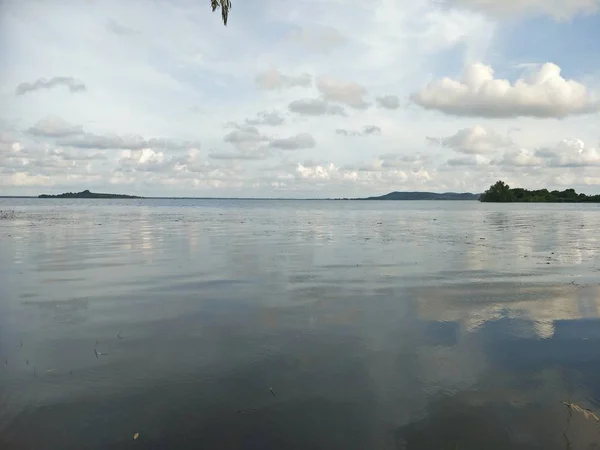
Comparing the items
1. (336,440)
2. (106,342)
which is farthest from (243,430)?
(106,342)

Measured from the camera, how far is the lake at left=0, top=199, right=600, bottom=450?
8031 millimetres

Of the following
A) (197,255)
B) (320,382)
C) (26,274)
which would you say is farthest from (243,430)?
(197,255)

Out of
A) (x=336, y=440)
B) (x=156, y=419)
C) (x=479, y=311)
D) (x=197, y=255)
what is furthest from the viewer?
(x=197, y=255)

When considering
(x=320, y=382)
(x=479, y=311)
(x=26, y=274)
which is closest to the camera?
(x=320, y=382)

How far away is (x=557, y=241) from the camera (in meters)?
42.4

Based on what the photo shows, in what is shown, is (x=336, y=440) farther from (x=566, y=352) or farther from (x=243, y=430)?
(x=566, y=352)

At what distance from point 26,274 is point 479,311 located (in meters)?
20.3

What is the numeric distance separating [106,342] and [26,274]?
13.4 metres

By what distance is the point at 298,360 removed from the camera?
36.4ft

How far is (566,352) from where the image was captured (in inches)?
464

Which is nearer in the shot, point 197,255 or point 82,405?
point 82,405

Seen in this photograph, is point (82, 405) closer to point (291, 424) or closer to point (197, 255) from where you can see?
point (291, 424)

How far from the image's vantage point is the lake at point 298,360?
8.03 metres

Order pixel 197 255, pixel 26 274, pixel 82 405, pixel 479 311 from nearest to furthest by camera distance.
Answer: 1. pixel 82 405
2. pixel 479 311
3. pixel 26 274
4. pixel 197 255
